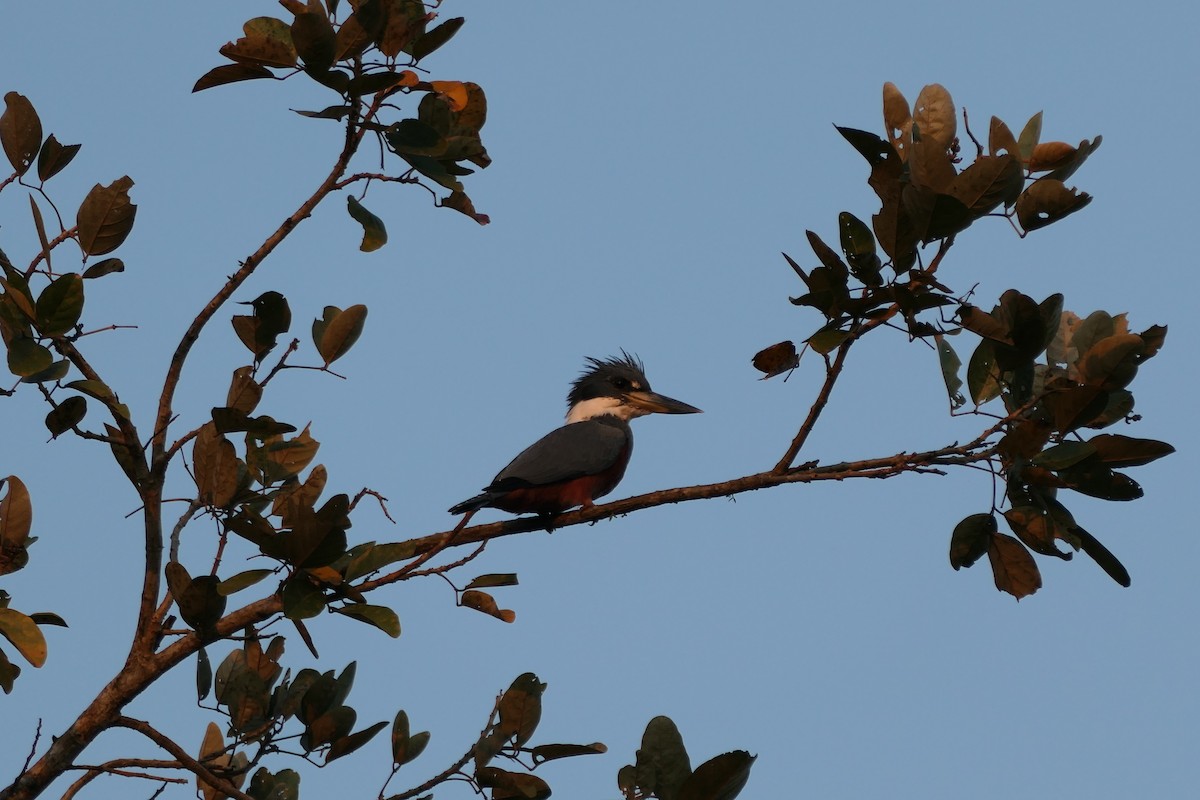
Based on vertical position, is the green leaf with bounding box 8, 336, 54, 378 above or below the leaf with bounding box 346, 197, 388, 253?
below

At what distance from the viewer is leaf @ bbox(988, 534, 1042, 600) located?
3441mm

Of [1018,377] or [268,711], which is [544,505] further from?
[1018,377]

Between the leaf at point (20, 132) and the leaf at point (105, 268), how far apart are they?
38cm

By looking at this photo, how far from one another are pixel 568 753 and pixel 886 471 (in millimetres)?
1088

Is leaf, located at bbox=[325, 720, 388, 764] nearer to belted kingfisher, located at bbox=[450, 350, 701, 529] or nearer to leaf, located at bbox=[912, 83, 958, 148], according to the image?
leaf, located at bbox=[912, 83, 958, 148]

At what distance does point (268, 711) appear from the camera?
355 centimetres

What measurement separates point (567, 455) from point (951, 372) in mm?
3128

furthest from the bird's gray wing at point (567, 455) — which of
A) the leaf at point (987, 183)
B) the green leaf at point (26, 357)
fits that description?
the leaf at point (987, 183)

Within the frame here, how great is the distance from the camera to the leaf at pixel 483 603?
11.7 ft

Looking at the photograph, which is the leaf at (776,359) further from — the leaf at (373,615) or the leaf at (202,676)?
the leaf at (202,676)

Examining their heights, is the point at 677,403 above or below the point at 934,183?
above

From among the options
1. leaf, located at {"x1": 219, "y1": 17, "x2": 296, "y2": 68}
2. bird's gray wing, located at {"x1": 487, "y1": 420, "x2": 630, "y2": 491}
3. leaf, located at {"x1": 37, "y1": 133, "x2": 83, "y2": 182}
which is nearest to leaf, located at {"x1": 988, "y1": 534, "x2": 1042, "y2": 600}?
leaf, located at {"x1": 219, "y1": 17, "x2": 296, "y2": 68}

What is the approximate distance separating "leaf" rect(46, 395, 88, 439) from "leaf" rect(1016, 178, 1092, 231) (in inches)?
96.4

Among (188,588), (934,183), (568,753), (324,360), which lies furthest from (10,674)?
(934,183)
